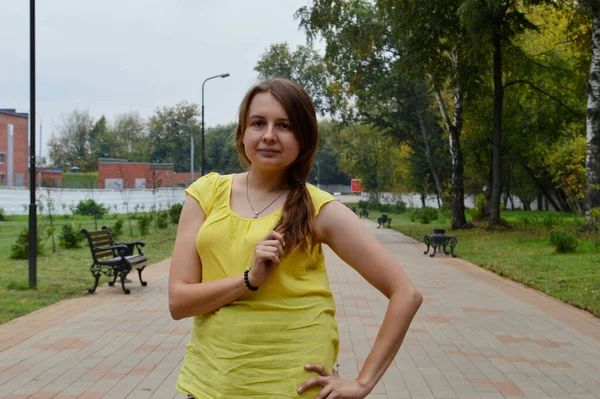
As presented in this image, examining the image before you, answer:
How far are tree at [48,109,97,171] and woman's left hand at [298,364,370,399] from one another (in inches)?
3361

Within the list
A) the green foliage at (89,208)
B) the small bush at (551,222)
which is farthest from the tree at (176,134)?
the small bush at (551,222)

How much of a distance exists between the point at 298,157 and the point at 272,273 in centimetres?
34

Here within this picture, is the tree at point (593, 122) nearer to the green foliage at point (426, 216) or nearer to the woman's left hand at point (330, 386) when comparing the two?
the green foliage at point (426, 216)

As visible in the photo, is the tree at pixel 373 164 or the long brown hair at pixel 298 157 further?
the tree at pixel 373 164

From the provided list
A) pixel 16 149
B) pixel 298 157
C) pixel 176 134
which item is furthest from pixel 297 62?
pixel 298 157

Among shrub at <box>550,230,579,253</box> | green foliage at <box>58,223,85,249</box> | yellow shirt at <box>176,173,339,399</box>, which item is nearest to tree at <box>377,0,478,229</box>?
shrub at <box>550,230,579,253</box>

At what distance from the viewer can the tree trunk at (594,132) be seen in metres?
21.0

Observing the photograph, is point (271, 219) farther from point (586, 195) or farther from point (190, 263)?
point (586, 195)

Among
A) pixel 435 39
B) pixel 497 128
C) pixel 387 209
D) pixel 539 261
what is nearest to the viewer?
pixel 539 261

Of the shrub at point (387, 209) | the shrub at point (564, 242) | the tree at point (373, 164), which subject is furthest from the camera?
the tree at point (373, 164)

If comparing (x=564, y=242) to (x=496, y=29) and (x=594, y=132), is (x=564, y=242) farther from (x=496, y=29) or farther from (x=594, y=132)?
(x=496, y=29)

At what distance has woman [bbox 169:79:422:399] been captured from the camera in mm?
1752

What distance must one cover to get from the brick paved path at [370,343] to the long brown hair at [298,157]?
159 inches

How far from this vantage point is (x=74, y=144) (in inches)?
3406
